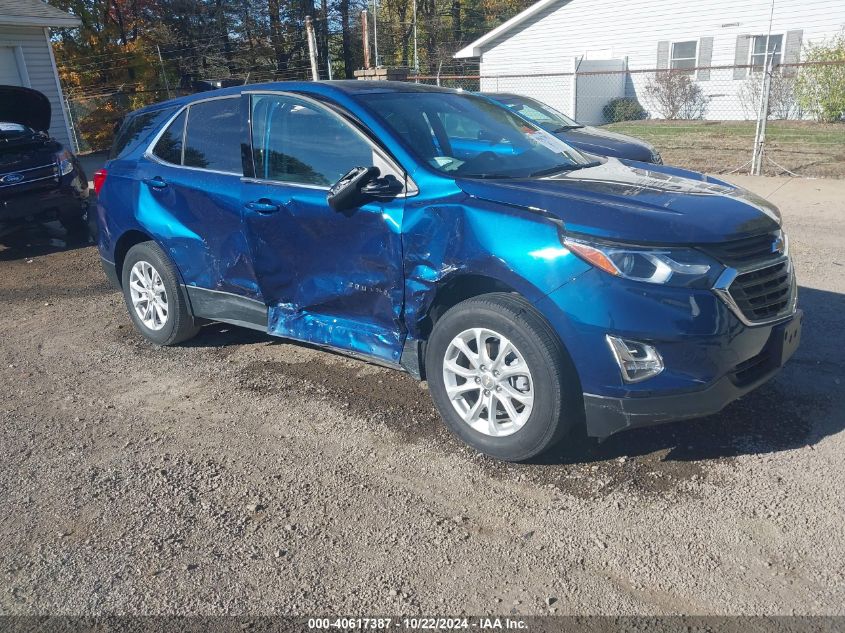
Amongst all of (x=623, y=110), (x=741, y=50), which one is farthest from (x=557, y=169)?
(x=623, y=110)

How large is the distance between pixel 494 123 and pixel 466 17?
40897 mm

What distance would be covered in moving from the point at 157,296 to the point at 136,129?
4.20 ft

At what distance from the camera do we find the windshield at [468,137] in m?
3.93

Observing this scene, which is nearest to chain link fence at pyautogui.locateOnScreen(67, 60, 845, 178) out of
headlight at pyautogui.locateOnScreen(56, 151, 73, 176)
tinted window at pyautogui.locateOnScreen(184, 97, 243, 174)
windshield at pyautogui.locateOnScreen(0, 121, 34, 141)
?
headlight at pyautogui.locateOnScreen(56, 151, 73, 176)

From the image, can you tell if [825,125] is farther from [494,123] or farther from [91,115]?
[91,115]

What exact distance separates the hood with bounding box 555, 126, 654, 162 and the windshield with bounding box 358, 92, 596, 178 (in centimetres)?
474

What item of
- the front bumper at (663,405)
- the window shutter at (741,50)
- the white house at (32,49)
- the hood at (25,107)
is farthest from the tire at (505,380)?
the window shutter at (741,50)

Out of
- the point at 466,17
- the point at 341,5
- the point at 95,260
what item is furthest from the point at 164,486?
the point at 466,17

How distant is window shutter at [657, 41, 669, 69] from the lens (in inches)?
941

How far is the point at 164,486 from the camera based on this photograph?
3559mm

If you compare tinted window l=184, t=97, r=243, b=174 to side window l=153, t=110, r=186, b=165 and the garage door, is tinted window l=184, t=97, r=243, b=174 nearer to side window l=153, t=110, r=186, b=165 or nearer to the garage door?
side window l=153, t=110, r=186, b=165

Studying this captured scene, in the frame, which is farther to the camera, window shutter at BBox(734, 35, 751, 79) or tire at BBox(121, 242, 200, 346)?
window shutter at BBox(734, 35, 751, 79)

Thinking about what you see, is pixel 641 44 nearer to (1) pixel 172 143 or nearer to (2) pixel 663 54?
(2) pixel 663 54

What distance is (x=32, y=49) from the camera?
15.5 m
